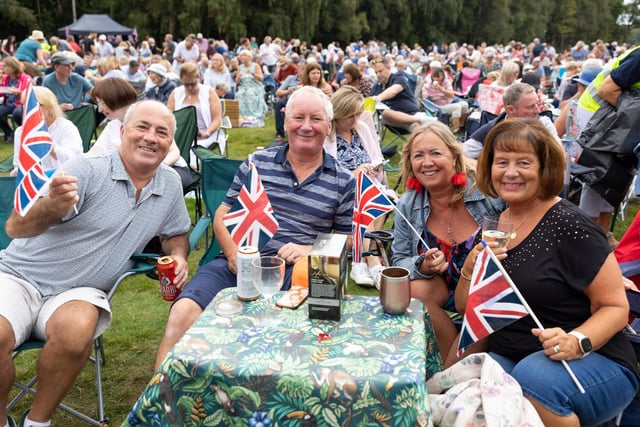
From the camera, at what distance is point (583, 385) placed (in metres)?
1.87

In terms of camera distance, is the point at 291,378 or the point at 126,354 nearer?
the point at 291,378

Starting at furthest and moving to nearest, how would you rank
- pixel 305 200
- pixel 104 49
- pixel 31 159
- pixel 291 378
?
pixel 104 49 → pixel 305 200 → pixel 31 159 → pixel 291 378

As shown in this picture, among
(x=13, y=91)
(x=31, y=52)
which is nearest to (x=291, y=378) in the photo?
(x=13, y=91)

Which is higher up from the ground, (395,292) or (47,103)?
(47,103)

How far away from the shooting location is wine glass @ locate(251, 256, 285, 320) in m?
1.95

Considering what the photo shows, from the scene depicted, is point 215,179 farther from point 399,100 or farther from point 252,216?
point 399,100

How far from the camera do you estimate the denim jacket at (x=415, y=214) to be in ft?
8.87

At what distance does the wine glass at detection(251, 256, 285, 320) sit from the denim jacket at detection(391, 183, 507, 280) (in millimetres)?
884

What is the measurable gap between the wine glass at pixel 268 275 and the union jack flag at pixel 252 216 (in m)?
0.55

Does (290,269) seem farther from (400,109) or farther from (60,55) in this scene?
(60,55)

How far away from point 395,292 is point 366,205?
737 millimetres

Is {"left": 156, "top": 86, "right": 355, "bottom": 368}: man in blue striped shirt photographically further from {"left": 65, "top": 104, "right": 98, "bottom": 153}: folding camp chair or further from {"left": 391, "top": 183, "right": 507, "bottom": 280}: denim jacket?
{"left": 65, "top": 104, "right": 98, "bottom": 153}: folding camp chair

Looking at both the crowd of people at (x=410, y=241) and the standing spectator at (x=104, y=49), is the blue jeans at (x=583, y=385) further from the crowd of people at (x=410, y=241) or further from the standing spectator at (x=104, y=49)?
the standing spectator at (x=104, y=49)

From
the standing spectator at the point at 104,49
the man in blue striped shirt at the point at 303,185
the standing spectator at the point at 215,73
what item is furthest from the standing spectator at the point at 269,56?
the man in blue striped shirt at the point at 303,185
